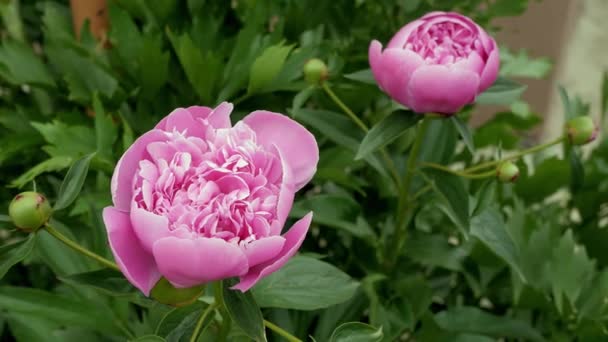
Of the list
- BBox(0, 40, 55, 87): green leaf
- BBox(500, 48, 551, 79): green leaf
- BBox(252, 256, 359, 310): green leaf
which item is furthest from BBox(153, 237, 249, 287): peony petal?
BBox(500, 48, 551, 79): green leaf

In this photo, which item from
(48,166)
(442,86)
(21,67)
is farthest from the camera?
(21,67)

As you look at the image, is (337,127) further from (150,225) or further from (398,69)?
(150,225)

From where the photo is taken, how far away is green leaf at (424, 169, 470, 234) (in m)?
0.47

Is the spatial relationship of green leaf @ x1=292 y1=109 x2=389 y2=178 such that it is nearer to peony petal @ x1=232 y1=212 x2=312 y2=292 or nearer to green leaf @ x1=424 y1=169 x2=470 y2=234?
green leaf @ x1=424 y1=169 x2=470 y2=234

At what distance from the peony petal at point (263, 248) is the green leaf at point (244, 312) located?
44mm

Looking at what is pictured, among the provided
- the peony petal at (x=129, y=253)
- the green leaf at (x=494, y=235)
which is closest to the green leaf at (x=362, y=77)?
the green leaf at (x=494, y=235)

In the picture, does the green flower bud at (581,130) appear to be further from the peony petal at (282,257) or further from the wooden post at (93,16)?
the wooden post at (93,16)

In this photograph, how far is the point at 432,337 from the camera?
1.81 ft

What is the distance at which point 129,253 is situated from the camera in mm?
304

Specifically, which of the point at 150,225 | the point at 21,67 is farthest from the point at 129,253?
the point at 21,67

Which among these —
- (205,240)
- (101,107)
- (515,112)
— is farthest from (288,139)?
(515,112)

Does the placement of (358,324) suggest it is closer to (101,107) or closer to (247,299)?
(247,299)

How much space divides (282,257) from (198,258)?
0.11ft

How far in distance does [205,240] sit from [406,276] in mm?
328
